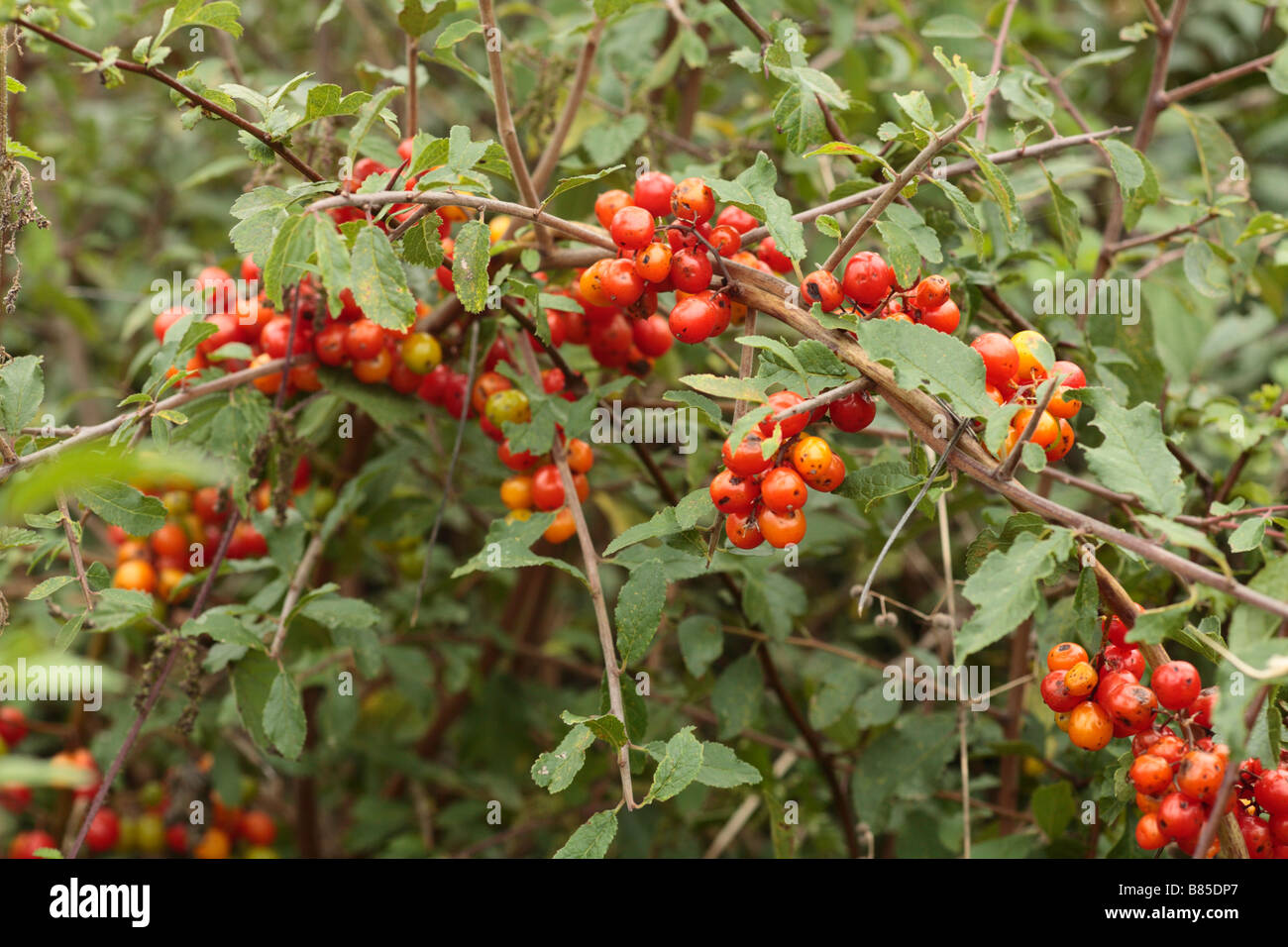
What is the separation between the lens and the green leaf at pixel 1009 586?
0.99 metres

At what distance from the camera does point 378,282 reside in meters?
1.17

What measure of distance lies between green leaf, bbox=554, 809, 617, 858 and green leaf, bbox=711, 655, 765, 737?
0.54 meters

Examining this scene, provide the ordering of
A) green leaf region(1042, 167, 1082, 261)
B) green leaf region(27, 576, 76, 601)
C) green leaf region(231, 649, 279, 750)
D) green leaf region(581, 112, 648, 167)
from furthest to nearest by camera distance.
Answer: green leaf region(581, 112, 648, 167), green leaf region(231, 649, 279, 750), green leaf region(1042, 167, 1082, 261), green leaf region(27, 576, 76, 601)

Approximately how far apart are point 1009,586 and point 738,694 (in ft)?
2.66

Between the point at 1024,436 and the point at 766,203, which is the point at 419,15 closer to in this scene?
the point at 766,203

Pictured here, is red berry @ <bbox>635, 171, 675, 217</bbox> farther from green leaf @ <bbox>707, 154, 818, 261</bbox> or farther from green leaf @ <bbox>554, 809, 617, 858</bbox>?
green leaf @ <bbox>554, 809, 617, 858</bbox>

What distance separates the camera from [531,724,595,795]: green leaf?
1.18m

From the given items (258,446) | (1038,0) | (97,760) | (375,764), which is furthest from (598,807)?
(1038,0)

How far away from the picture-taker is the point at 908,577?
2896 millimetres

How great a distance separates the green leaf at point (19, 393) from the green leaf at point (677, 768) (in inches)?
37.5

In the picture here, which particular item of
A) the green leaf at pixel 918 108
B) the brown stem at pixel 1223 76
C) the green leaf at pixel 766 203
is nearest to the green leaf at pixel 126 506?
the green leaf at pixel 766 203

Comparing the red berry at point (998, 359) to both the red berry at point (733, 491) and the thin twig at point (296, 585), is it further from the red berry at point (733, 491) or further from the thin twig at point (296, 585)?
the thin twig at point (296, 585)

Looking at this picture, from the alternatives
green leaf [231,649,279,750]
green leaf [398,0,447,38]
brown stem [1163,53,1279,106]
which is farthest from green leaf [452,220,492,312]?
brown stem [1163,53,1279,106]
